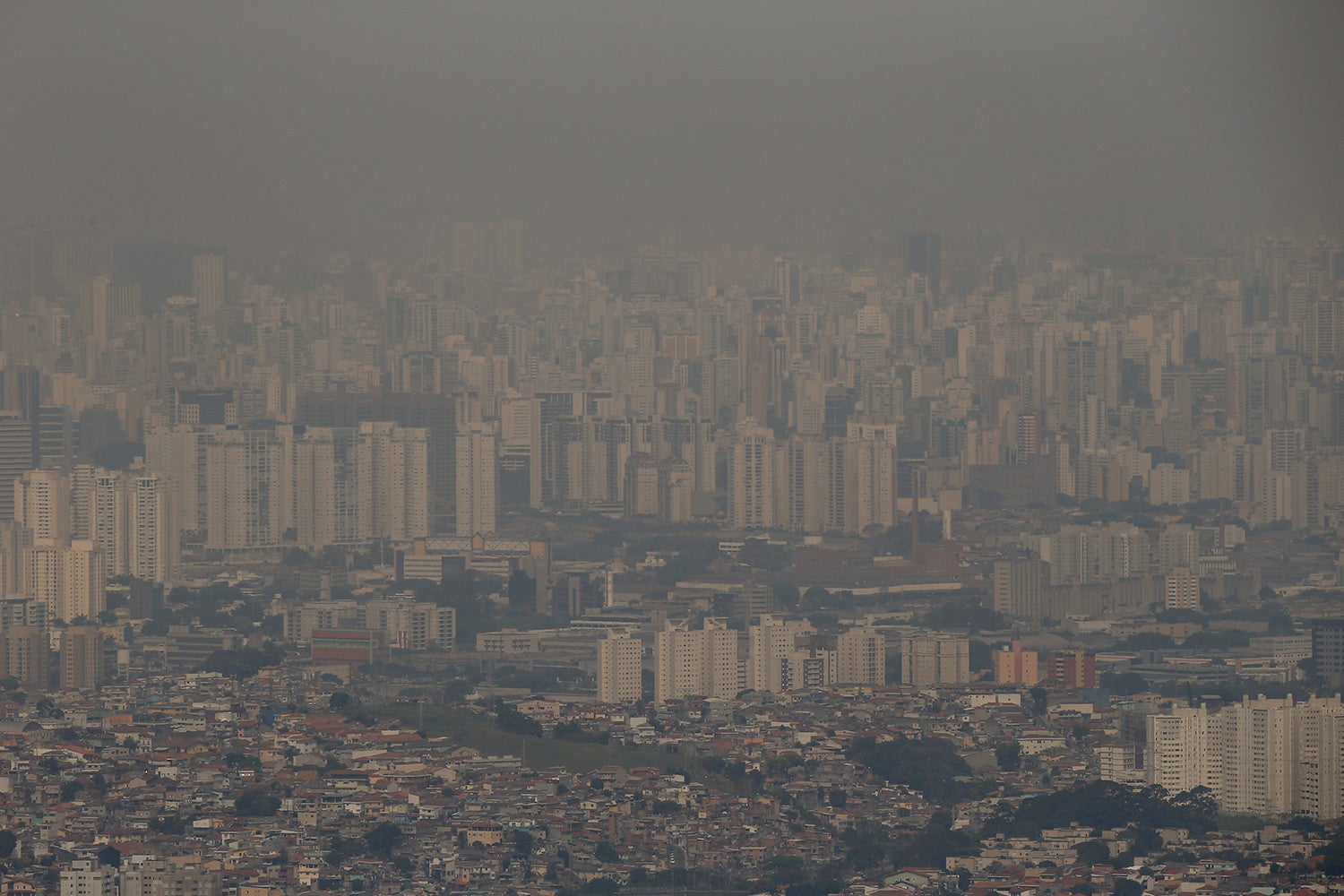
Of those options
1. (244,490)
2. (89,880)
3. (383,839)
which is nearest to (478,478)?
(244,490)

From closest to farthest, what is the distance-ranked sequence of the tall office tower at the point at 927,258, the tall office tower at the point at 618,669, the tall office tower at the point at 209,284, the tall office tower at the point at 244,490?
the tall office tower at the point at 618,669, the tall office tower at the point at 244,490, the tall office tower at the point at 209,284, the tall office tower at the point at 927,258

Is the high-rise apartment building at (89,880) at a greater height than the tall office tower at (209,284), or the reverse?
the tall office tower at (209,284)

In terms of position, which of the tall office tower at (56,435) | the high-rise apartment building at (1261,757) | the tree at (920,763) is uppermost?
the tall office tower at (56,435)

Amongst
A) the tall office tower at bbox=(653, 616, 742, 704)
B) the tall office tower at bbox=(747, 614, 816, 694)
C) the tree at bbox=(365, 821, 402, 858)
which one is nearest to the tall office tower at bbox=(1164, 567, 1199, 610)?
the tall office tower at bbox=(747, 614, 816, 694)

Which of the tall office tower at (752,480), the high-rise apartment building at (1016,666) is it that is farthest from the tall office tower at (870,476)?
the high-rise apartment building at (1016,666)

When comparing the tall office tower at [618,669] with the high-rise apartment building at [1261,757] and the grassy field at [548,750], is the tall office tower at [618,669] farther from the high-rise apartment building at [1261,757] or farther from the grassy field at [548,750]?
the high-rise apartment building at [1261,757]

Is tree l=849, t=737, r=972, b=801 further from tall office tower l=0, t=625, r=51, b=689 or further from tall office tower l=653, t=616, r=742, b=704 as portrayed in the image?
tall office tower l=0, t=625, r=51, b=689

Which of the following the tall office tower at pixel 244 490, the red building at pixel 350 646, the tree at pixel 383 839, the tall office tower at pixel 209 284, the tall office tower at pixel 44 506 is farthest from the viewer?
the tall office tower at pixel 209 284
